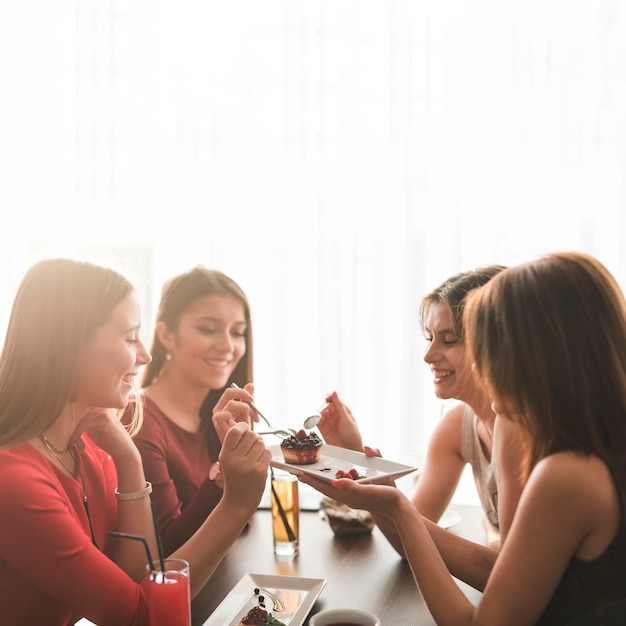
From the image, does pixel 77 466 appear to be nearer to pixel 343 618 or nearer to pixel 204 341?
pixel 343 618

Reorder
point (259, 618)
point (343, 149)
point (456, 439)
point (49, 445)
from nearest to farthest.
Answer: point (259, 618)
point (49, 445)
point (456, 439)
point (343, 149)

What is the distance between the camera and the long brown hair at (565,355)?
4.29 ft

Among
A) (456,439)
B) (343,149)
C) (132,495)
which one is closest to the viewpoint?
(132,495)

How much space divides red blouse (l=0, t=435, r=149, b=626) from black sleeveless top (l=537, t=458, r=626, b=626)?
781mm

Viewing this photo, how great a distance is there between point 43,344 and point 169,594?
573mm

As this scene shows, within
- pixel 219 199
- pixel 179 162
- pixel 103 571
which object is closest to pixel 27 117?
pixel 179 162

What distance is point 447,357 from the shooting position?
2.10 m

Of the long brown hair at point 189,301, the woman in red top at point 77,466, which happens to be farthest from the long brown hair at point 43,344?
the long brown hair at point 189,301

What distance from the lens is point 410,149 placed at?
3.58 metres

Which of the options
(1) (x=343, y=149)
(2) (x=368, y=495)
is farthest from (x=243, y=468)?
(1) (x=343, y=149)

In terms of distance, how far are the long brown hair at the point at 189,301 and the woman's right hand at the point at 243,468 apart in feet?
2.90

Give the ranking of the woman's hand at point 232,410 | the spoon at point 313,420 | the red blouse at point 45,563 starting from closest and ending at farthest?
the red blouse at point 45,563 → the woman's hand at point 232,410 → the spoon at point 313,420

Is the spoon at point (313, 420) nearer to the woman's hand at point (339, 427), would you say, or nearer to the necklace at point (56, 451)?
the woman's hand at point (339, 427)

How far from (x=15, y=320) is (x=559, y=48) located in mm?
2952
